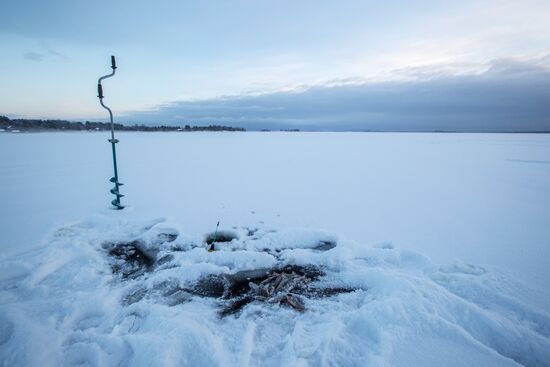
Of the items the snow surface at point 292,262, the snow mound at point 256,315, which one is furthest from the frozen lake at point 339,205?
the snow mound at point 256,315

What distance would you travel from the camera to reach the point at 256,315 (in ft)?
8.95

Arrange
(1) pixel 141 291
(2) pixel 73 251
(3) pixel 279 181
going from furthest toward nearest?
1. (3) pixel 279 181
2. (2) pixel 73 251
3. (1) pixel 141 291

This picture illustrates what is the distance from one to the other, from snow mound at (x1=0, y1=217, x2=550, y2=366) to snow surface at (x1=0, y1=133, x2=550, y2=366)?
1cm

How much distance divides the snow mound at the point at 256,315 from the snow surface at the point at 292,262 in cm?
1

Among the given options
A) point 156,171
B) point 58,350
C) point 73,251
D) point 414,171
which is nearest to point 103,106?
point 73,251

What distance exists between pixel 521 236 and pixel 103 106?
7.85 meters

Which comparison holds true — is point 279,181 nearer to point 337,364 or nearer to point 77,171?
point 337,364

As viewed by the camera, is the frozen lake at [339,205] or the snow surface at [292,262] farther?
the frozen lake at [339,205]

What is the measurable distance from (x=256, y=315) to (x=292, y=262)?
112 cm

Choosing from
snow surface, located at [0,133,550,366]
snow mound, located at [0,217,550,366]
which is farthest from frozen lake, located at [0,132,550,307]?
snow mound, located at [0,217,550,366]

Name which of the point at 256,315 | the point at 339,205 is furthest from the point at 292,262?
the point at 339,205

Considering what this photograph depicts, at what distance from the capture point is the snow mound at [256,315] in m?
2.22

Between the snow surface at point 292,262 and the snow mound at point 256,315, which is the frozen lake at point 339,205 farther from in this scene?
the snow mound at point 256,315

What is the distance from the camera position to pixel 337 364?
2168 millimetres
